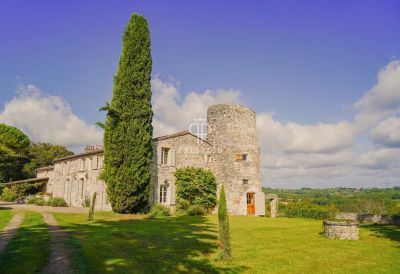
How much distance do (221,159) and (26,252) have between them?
1909 cm

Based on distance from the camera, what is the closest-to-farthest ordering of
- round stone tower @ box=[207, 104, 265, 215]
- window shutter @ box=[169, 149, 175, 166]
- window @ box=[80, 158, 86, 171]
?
window shutter @ box=[169, 149, 175, 166] < round stone tower @ box=[207, 104, 265, 215] < window @ box=[80, 158, 86, 171]

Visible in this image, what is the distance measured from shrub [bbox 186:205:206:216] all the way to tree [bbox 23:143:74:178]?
31.5 meters

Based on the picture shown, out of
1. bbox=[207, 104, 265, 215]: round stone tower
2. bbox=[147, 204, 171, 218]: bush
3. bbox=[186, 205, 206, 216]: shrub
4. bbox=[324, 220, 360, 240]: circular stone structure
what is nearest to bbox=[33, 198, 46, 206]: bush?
bbox=[147, 204, 171, 218]: bush

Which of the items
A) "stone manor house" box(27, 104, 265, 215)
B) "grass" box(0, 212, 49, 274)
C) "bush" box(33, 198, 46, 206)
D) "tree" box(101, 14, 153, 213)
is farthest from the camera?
"bush" box(33, 198, 46, 206)

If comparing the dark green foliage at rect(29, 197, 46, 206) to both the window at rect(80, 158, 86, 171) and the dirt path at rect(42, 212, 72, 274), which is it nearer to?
the window at rect(80, 158, 86, 171)

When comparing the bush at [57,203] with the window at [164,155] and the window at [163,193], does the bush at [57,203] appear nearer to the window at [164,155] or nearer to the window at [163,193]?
the window at [163,193]

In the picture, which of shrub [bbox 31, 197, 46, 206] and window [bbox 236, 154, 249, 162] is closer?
window [bbox 236, 154, 249, 162]

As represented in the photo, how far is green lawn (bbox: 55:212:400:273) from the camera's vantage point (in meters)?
8.31

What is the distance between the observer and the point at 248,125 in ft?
89.0

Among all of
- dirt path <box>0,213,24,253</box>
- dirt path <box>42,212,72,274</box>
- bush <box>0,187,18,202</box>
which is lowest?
dirt path <box>42,212,72,274</box>

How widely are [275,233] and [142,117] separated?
11619mm

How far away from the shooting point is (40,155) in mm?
48219

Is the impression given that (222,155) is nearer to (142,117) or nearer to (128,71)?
(142,117)

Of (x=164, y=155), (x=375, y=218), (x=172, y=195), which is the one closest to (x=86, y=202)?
(x=172, y=195)
